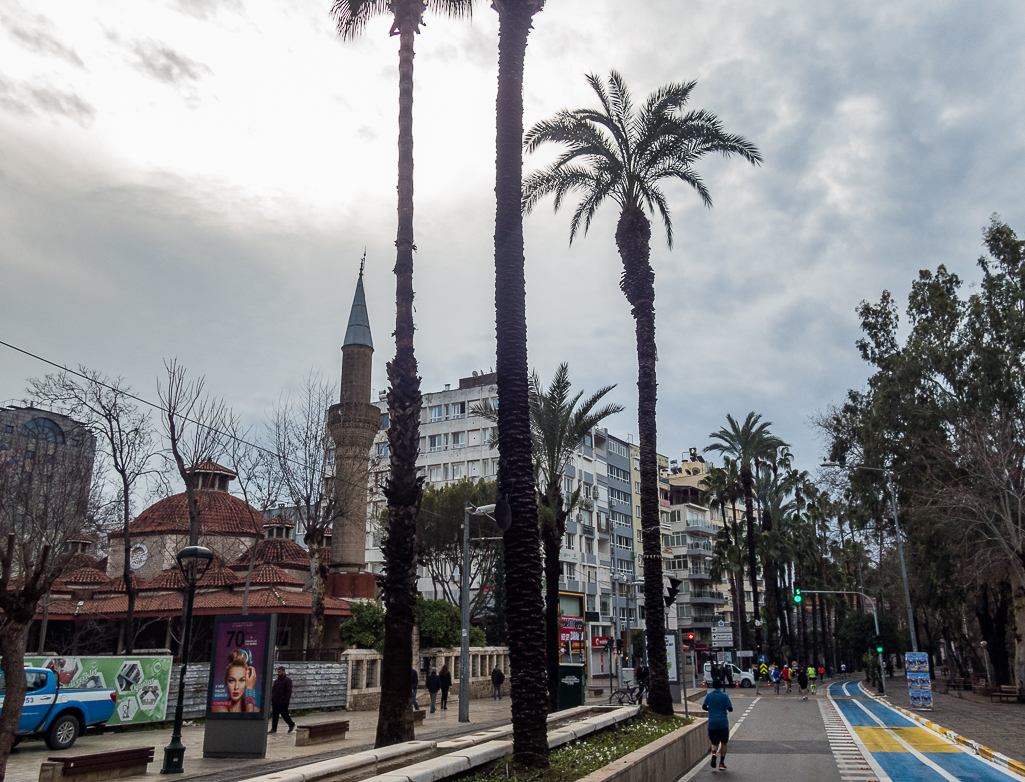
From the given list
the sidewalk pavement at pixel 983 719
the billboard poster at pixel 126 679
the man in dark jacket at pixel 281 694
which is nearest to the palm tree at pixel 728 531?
the sidewalk pavement at pixel 983 719

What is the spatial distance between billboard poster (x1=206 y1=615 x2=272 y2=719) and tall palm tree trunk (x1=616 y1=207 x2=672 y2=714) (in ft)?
28.6

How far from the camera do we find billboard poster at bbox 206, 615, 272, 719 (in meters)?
16.7

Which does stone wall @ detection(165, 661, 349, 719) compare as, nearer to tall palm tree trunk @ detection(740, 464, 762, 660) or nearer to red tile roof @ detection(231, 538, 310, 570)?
red tile roof @ detection(231, 538, 310, 570)

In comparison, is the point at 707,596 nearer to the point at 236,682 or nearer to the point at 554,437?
the point at 554,437

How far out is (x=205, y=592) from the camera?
43.2 meters

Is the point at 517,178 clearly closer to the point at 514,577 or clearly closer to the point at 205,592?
the point at 514,577

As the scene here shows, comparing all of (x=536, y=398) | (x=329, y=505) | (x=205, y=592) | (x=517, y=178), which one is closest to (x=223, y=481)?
(x=205, y=592)

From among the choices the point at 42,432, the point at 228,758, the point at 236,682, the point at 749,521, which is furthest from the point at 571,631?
the point at 42,432

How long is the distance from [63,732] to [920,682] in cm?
2822

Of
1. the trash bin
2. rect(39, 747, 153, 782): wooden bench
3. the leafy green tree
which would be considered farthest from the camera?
the leafy green tree

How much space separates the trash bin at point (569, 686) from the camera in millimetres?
26266

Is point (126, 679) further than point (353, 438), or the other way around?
point (353, 438)

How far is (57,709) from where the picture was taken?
17219mm

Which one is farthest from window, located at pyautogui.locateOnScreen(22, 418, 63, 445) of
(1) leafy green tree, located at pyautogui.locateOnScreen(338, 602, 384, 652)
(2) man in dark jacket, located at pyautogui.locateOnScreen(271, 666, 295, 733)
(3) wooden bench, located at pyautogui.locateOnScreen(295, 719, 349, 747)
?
(3) wooden bench, located at pyautogui.locateOnScreen(295, 719, 349, 747)
